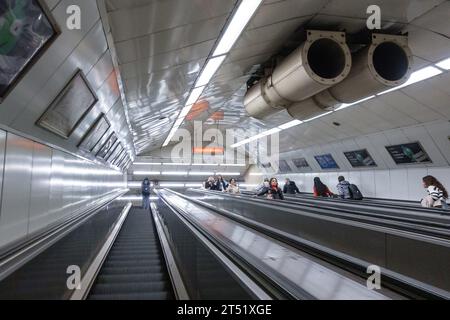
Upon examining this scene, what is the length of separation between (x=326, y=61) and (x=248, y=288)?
4528 mm

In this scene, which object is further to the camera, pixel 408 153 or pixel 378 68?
pixel 408 153

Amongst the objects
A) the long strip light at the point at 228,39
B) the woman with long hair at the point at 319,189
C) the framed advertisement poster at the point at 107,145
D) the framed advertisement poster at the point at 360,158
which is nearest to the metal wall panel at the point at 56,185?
the long strip light at the point at 228,39

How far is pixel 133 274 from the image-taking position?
454 centimetres

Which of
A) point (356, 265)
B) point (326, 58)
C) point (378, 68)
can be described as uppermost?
point (326, 58)

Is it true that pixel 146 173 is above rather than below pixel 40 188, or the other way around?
above

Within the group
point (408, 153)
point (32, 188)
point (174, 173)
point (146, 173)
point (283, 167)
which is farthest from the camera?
point (174, 173)

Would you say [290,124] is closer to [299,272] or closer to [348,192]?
[348,192]

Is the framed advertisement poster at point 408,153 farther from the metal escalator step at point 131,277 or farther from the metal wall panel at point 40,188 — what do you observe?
the metal wall panel at point 40,188

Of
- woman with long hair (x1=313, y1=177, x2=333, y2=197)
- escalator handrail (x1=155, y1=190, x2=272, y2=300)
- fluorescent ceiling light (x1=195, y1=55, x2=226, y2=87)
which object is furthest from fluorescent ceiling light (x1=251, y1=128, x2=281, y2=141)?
escalator handrail (x1=155, y1=190, x2=272, y2=300)

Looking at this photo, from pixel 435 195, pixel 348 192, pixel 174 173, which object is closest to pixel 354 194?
pixel 348 192

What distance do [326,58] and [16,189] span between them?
4.68m

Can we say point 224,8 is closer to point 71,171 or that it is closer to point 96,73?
point 96,73

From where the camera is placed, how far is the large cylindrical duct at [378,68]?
4797 millimetres

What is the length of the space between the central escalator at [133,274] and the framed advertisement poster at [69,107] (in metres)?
2.07
